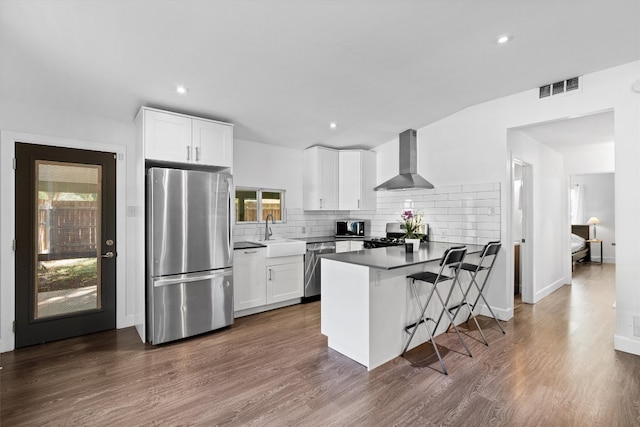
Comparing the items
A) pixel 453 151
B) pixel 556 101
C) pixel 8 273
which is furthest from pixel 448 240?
pixel 8 273

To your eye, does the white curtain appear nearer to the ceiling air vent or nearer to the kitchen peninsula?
the ceiling air vent

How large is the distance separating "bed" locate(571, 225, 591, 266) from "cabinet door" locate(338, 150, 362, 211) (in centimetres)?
548

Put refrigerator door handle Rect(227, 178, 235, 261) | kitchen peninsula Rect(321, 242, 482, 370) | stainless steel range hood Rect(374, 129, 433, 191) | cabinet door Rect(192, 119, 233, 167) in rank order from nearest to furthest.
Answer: kitchen peninsula Rect(321, 242, 482, 370) → cabinet door Rect(192, 119, 233, 167) → refrigerator door handle Rect(227, 178, 235, 261) → stainless steel range hood Rect(374, 129, 433, 191)

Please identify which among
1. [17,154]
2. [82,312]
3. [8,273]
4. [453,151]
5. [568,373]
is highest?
A: [453,151]

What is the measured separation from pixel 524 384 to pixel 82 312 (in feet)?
14.0

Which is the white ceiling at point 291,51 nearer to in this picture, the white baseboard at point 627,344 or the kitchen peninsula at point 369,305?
the kitchen peninsula at point 369,305

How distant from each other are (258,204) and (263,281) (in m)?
1.22

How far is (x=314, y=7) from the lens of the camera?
2.12 metres

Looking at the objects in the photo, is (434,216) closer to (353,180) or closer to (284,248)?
(353,180)

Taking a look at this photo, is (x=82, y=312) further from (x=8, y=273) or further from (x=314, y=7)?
(x=314, y=7)

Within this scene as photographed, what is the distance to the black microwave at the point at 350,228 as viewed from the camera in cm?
551

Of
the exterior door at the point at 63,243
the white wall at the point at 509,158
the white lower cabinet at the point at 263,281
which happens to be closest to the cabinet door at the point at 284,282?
the white lower cabinet at the point at 263,281

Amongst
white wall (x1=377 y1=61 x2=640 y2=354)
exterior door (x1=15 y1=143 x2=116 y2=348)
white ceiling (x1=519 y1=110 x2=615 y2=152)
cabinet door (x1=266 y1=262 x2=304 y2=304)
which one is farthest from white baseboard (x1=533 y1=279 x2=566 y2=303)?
exterior door (x1=15 y1=143 x2=116 y2=348)

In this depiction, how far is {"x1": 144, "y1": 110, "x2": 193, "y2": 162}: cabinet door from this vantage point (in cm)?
316
